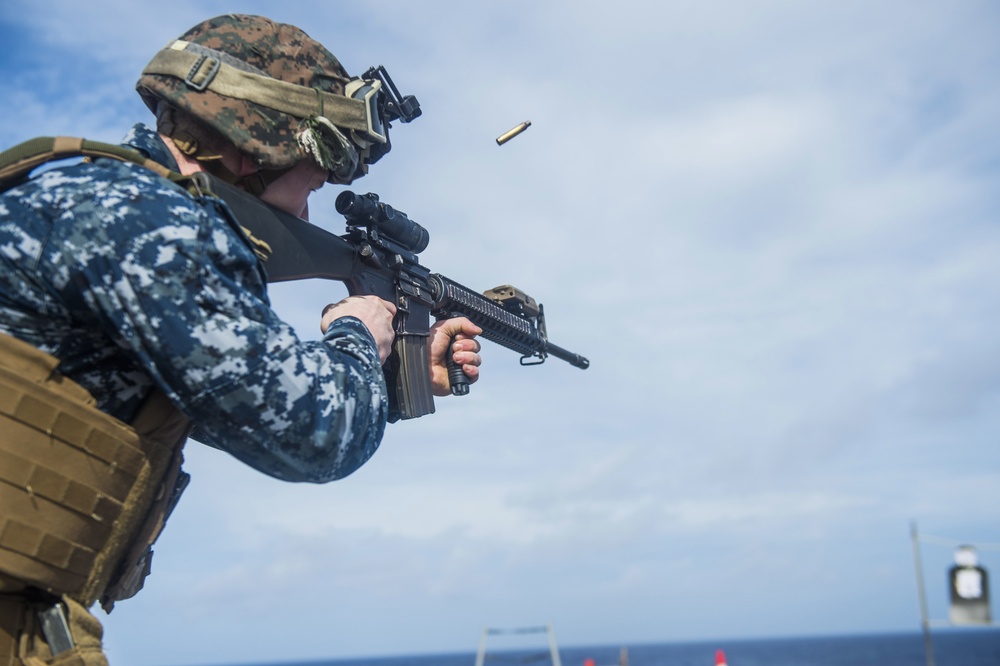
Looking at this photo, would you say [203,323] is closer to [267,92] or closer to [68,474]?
[68,474]

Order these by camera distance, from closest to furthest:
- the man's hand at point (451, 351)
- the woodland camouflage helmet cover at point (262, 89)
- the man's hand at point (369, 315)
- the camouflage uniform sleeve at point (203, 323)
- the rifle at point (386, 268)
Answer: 1. the camouflage uniform sleeve at point (203, 323)
2. the woodland camouflage helmet cover at point (262, 89)
3. the man's hand at point (369, 315)
4. the rifle at point (386, 268)
5. the man's hand at point (451, 351)

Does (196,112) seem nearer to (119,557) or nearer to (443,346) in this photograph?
(119,557)

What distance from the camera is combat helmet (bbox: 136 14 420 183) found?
3.05 meters

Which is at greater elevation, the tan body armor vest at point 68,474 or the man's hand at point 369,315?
the man's hand at point 369,315

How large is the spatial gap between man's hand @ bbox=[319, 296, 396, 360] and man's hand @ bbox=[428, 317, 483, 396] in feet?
5.17

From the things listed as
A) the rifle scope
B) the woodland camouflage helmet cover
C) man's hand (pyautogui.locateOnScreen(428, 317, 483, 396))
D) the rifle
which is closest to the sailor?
the woodland camouflage helmet cover

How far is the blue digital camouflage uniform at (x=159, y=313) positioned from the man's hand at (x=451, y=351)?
7.79 feet

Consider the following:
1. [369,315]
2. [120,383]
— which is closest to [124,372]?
[120,383]

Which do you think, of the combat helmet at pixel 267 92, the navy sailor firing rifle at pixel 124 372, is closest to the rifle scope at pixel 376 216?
the combat helmet at pixel 267 92

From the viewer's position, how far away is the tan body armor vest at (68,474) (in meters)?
2.26

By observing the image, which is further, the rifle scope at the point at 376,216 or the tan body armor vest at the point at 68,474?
the rifle scope at the point at 376,216

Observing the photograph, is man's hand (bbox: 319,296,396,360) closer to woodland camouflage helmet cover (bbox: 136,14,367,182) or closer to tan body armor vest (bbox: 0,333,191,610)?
woodland camouflage helmet cover (bbox: 136,14,367,182)

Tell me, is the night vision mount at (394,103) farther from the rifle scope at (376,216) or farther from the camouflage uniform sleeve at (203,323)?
the camouflage uniform sleeve at (203,323)

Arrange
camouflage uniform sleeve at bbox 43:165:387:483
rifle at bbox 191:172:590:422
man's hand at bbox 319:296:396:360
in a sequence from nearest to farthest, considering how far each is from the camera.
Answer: camouflage uniform sleeve at bbox 43:165:387:483 < man's hand at bbox 319:296:396:360 < rifle at bbox 191:172:590:422
